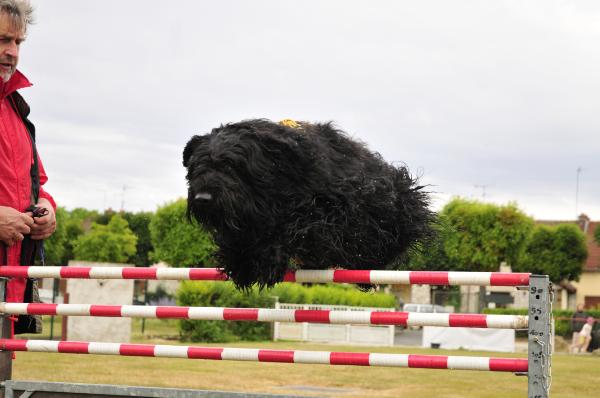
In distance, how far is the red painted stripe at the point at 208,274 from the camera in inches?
137

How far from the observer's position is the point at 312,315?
136 inches

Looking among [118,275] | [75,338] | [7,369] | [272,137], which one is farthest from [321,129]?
[75,338]

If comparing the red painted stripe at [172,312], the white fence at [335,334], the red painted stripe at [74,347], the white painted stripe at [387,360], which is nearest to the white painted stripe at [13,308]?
the red painted stripe at [74,347]

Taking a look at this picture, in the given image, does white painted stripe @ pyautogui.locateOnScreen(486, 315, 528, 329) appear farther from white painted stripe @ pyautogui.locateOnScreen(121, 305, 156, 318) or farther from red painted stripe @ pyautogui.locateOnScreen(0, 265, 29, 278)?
red painted stripe @ pyautogui.locateOnScreen(0, 265, 29, 278)

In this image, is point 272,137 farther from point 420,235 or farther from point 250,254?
point 420,235

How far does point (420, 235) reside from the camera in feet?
13.0

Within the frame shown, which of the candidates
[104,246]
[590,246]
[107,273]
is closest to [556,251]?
[590,246]

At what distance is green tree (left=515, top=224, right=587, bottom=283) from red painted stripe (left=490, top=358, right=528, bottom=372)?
45.1 meters

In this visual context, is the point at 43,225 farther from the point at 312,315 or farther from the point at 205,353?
the point at 312,315

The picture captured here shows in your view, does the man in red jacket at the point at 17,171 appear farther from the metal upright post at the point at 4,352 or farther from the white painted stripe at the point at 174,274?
the white painted stripe at the point at 174,274

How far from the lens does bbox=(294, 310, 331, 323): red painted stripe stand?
136 inches

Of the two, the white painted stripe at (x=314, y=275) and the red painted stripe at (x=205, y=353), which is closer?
the white painted stripe at (x=314, y=275)

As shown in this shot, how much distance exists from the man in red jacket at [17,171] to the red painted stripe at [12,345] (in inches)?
9.5

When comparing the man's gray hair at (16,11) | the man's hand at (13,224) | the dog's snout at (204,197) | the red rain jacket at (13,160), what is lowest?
the man's hand at (13,224)
